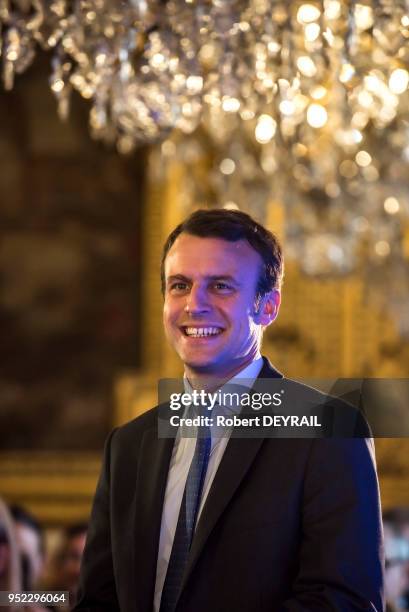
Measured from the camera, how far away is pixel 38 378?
1121 centimetres

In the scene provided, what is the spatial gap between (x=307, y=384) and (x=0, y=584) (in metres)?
0.98

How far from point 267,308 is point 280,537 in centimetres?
38

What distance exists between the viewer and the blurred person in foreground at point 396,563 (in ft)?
14.7

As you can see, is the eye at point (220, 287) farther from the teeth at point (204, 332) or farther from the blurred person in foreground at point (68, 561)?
Result: the blurred person in foreground at point (68, 561)

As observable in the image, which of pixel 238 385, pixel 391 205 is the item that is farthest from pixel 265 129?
pixel 238 385

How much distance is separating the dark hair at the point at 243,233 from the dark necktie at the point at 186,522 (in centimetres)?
27

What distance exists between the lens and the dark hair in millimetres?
2047

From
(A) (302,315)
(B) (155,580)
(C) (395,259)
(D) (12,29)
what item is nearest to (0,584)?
(B) (155,580)

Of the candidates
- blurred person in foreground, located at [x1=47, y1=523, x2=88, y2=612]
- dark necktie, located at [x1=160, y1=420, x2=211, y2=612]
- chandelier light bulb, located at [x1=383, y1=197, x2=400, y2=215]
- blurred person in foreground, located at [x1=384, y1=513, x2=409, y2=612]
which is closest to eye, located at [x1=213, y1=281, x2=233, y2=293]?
dark necktie, located at [x1=160, y1=420, x2=211, y2=612]

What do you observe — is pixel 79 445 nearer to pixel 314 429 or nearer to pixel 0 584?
pixel 0 584

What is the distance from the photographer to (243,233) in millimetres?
2049

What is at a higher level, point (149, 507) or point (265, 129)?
point (265, 129)

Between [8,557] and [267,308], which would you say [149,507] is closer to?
[267,308]

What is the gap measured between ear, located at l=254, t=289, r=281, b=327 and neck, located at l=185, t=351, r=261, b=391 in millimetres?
76
